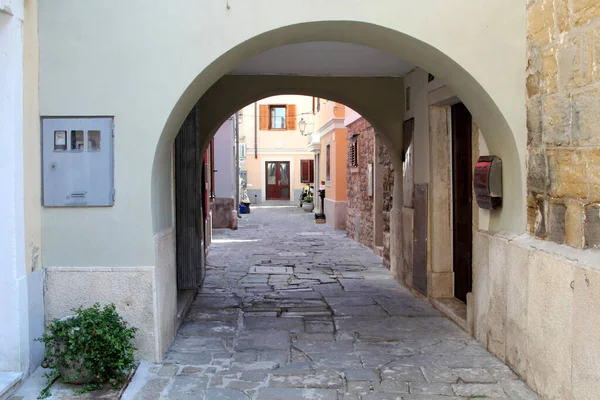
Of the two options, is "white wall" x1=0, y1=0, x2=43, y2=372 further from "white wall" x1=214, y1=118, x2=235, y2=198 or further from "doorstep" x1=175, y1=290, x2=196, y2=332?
"white wall" x1=214, y1=118, x2=235, y2=198

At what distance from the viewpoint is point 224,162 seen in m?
15.5

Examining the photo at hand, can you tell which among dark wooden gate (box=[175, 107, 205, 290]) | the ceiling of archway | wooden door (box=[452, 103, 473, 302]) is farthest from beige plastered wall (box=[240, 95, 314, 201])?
wooden door (box=[452, 103, 473, 302])

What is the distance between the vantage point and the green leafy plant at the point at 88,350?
3660 mm

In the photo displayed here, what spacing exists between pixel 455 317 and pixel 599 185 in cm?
255

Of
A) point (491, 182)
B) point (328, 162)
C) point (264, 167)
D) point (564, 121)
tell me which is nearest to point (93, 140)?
point (491, 182)

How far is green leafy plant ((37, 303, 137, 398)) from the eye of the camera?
12.0 ft

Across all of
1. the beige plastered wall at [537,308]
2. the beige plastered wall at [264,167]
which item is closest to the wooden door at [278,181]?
the beige plastered wall at [264,167]

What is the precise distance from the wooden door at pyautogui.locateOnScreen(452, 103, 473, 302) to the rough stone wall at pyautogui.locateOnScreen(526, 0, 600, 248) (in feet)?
5.91

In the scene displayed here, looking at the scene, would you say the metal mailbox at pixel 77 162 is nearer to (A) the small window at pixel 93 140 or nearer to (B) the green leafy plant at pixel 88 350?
(A) the small window at pixel 93 140

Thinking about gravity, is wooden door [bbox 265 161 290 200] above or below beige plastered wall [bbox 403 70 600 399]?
above

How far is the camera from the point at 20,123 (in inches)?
151

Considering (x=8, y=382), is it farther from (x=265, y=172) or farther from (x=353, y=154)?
(x=265, y=172)

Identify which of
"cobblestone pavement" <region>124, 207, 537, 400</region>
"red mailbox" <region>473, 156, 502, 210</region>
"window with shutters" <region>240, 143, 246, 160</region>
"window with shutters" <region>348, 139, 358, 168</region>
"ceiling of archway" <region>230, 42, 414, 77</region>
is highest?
"window with shutters" <region>240, 143, 246, 160</region>

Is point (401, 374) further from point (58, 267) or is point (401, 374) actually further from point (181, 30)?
point (181, 30)
